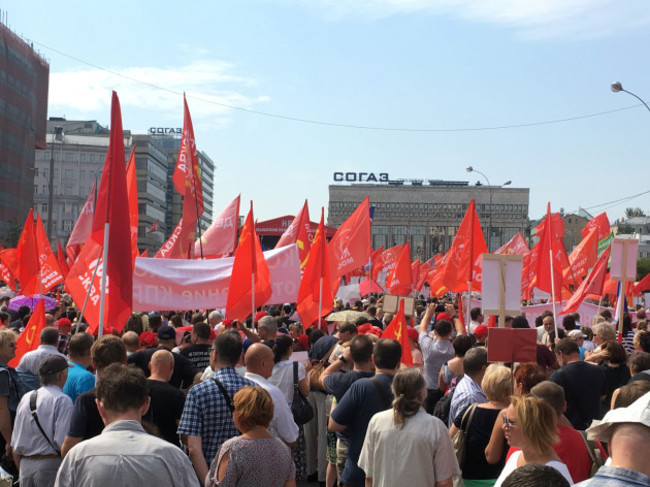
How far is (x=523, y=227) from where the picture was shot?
12469 centimetres

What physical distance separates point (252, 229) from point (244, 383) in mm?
6510

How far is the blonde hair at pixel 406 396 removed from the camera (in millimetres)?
5090

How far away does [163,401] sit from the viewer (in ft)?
18.8

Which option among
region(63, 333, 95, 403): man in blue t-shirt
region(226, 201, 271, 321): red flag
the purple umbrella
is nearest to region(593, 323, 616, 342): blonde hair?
region(226, 201, 271, 321): red flag

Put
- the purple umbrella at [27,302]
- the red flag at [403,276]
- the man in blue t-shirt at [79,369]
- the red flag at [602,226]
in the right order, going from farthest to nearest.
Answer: the red flag at [602,226], the red flag at [403,276], the purple umbrella at [27,302], the man in blue t-shirt at [79,369]

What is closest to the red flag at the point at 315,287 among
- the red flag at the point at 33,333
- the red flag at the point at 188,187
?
the red flag at the point at 188,187

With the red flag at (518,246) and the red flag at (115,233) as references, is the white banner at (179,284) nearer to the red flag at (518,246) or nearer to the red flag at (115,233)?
the red flag at (115,233)

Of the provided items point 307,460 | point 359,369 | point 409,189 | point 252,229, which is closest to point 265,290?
point 252,229

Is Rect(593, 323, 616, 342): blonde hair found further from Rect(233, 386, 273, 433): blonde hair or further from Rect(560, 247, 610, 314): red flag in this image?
Rect(233, 386, 273, 433): blonde hair

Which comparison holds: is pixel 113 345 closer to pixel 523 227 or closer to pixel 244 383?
pixel 244 383

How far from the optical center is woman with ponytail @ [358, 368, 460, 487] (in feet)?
16.5

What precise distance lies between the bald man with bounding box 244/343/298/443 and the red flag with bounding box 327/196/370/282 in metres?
9.65

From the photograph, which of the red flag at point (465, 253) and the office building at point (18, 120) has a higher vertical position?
the office building at point (18, 120)

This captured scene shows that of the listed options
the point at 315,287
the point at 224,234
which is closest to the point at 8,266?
the point at 224,234
